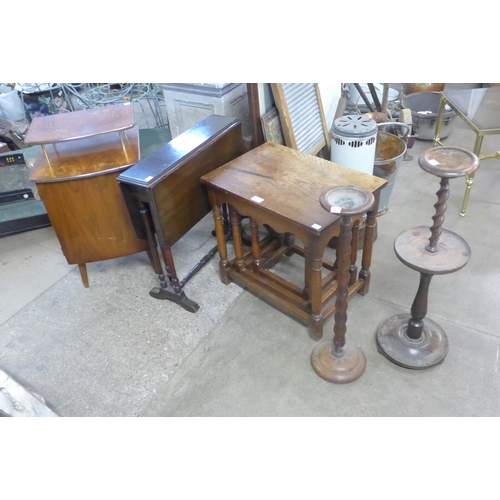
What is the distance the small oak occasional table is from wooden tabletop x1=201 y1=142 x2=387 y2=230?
120 centimetres

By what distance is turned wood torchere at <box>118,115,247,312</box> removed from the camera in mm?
1993

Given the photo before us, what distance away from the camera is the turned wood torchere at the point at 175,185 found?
199 cm

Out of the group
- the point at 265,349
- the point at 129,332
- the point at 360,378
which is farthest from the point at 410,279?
the point at 129,332

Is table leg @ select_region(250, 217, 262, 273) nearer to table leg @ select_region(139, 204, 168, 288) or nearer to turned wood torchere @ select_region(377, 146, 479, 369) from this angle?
table leg @ select_region(139, 204, 168, 288)

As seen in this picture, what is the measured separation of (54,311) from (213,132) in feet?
4.33

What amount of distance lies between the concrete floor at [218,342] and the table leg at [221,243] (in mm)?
76

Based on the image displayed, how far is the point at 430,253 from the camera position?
5.65 feet

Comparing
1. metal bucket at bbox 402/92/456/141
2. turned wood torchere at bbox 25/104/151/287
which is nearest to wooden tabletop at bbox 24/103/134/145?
turned wood torchere at bbox 25/104/151/287

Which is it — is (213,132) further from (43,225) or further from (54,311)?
(43,225)

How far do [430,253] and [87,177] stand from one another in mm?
1547

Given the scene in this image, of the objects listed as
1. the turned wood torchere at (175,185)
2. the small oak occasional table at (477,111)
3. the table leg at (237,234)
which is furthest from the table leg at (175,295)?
the small oak occasional table at (477,111)

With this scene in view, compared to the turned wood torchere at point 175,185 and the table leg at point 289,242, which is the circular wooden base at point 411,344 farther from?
the turned wood torchere at point 175,185

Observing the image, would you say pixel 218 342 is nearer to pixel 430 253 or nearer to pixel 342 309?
pixel 342 309

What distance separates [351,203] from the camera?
60.5 inches
